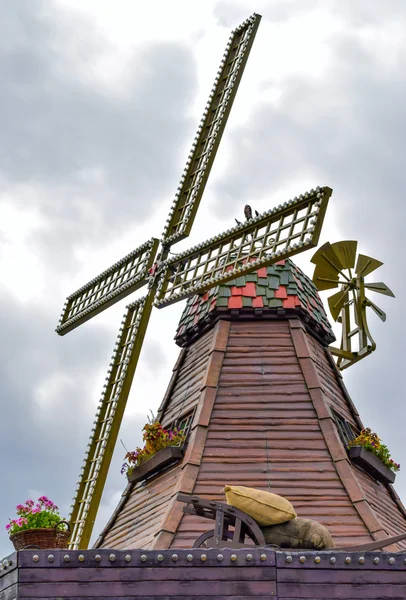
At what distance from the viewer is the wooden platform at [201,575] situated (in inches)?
325

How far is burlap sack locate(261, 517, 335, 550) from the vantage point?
30.5ft

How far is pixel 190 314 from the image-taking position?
15242 mm

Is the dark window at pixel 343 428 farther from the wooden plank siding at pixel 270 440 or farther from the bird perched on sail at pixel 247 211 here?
the bird perched on sail at pixel 247 211

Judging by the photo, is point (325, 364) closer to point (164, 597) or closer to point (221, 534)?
point (221, 534)

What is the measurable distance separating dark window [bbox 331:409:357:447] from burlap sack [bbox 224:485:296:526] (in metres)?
3.52

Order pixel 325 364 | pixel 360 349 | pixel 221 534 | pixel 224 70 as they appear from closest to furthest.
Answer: pixel 221 534 → pixel 325 364 → pixel 360 349 → pixel 224 70

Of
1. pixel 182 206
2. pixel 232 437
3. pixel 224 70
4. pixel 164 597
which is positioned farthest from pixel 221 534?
pixel 224 70

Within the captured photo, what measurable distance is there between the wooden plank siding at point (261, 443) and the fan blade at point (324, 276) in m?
1.78

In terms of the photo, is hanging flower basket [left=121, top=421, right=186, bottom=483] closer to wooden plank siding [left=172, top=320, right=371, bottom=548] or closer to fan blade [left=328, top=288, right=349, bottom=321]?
wooden plank siding [left=172, top=320, right=371, bottom=548]

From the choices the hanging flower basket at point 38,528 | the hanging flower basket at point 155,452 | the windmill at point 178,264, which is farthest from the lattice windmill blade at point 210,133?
the hanging flower basket at point 38,528

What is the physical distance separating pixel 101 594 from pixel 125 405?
6.08 metres

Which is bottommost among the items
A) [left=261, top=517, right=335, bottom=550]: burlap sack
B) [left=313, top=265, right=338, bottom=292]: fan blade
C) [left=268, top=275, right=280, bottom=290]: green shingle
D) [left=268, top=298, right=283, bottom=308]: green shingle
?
[left=261, top=517, right=335, bottom=550]: burlap sack

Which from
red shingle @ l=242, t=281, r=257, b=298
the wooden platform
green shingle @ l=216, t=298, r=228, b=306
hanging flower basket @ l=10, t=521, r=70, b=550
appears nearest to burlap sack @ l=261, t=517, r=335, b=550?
the wooden platform

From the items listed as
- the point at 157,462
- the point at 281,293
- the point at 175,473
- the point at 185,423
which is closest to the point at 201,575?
the point at 175,473
